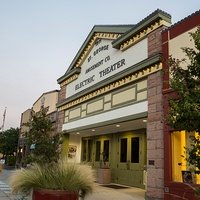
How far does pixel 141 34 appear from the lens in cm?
1416

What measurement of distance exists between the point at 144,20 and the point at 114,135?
8157 mm

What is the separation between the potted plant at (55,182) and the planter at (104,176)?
9.11 meters

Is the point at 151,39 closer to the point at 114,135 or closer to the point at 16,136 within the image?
the point at 114,135

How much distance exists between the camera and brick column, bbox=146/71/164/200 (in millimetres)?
11766

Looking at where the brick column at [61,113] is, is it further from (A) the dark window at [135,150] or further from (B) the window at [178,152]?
(B) the window at [178,152]

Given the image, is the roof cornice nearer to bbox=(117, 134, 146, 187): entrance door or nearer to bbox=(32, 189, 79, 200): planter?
bbox=(117, 134, 146, 187): entrance door

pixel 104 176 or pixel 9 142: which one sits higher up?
pixel 9 142

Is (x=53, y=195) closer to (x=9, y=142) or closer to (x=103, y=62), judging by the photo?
(x=103, y=62)

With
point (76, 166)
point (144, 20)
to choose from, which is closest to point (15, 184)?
point (76, 166)

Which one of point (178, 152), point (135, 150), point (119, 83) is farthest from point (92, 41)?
point (178, 152)

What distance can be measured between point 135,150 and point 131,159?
0.58m

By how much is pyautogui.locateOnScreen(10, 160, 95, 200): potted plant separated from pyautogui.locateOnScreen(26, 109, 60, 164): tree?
13.9 ft

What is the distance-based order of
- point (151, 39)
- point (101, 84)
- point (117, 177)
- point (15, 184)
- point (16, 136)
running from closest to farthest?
point (15, 184) → point (151, 39) → point (101, 84) → point (117, 177) → point (16, 136)

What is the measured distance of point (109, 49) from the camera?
17.2m
